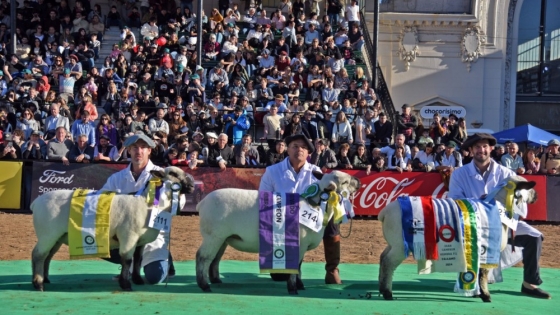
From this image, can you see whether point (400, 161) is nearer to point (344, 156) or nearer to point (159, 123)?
point (344, 156)

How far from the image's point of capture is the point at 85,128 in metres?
18.9

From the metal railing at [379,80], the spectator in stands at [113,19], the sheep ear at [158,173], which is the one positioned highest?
the spectator in stands at [113,19]

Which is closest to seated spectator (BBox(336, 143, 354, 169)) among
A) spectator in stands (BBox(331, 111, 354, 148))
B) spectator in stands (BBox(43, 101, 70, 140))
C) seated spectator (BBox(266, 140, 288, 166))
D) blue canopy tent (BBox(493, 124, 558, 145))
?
seated spectator (BBox(266, 140, 288, 166))

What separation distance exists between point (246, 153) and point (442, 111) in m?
9.95

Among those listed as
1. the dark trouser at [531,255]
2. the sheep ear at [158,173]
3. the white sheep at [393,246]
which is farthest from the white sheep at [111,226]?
the dark trouser at [531,255]

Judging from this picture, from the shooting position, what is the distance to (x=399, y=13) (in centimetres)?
2784

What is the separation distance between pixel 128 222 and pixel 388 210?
8.27ft

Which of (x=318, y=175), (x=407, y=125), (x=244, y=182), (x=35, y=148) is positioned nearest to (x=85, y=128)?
(x=35, y=148)

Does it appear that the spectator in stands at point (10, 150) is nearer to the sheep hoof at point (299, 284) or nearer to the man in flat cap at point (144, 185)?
the man in flat cap at point (144, 185)

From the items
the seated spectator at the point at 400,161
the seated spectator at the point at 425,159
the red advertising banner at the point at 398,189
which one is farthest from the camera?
the seated spectator at the point at 425,159

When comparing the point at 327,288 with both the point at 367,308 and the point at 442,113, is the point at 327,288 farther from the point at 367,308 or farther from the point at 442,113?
the point at 442,113

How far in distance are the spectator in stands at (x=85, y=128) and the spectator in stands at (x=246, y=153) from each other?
2.91 meters

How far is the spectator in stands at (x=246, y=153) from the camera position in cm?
1827

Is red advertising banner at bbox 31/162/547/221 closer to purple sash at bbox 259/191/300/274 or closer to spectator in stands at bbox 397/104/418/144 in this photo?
spectator in stands at bbox 397/104/418/144
